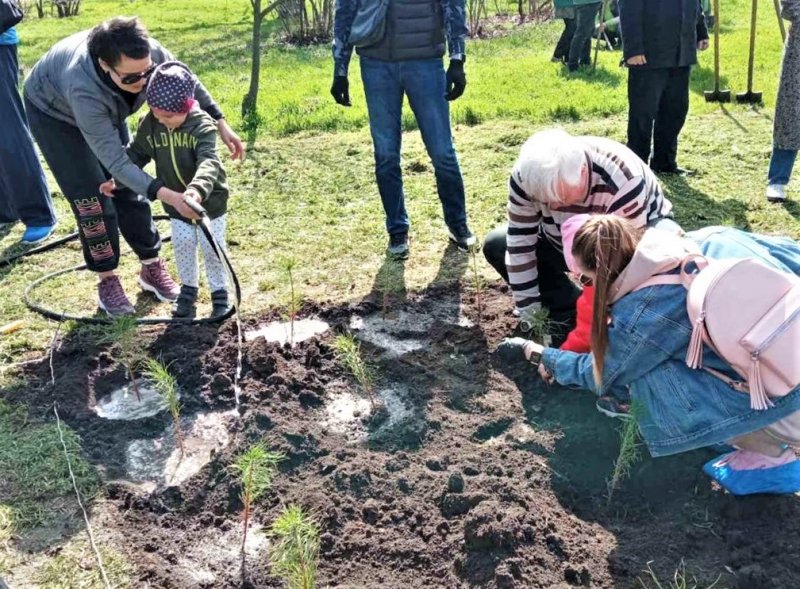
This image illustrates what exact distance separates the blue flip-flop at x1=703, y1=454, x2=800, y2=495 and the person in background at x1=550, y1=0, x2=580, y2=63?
8.55m

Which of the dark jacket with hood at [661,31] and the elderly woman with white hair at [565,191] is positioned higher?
the dark jacket with hood at [661,31]

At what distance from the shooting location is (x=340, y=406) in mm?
3832

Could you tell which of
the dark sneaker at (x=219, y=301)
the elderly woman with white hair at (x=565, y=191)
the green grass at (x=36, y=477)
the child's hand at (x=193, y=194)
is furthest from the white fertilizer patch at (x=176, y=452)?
the elderly woman with white hair at (x=565, y=191)

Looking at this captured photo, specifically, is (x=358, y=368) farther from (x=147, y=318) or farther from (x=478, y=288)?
(x=147, y=318)

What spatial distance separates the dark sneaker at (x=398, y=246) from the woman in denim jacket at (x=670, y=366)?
2.39m

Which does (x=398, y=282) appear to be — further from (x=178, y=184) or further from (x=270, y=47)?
(x=270, y=47)

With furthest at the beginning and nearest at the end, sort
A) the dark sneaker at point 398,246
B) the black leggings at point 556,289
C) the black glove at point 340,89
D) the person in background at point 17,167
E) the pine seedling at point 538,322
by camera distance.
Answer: the person in background at point 17,167 → the dark sneaker at point 398,246 → the black glove at point 340,89 → the black leggings at point 556,289 → the pine seedling at point 538,322

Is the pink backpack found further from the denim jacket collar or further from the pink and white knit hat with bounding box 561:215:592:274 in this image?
the pink and white knit hat with bounding box 561:215:592:274

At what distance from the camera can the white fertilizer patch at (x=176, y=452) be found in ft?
11.3

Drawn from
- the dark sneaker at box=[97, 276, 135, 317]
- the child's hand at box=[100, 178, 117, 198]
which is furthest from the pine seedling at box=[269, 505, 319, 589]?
the child's hand at box=[100, 178, 117, 198]

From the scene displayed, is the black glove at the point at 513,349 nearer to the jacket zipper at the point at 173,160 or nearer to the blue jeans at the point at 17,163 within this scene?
the jacket zipper at the point at 173,160

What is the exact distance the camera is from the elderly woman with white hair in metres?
3.40

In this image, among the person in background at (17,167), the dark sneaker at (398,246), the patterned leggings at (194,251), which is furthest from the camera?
the person in background at (17,167)

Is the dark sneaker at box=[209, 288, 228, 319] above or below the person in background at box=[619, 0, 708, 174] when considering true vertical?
below
